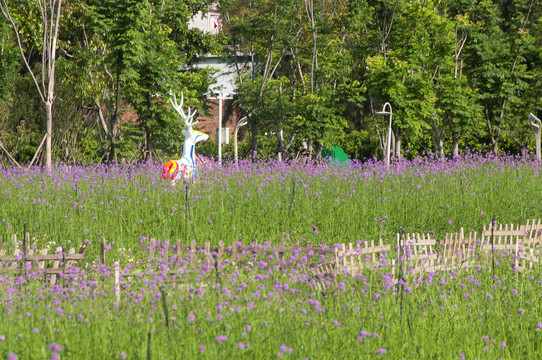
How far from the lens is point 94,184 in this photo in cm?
1017

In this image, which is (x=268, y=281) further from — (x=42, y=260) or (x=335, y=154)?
(x=335, y=154)

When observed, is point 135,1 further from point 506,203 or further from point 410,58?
point 506,203

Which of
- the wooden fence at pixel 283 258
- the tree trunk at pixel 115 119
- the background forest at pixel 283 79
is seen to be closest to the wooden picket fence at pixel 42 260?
the wooden fence at pixel 283 258

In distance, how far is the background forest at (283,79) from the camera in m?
16.5

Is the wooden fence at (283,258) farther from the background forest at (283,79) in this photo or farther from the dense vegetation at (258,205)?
the background forest at (283,79)

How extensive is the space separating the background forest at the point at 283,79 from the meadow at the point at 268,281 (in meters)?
4.37

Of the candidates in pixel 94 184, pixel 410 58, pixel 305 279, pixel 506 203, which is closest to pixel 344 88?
pixel 410 58

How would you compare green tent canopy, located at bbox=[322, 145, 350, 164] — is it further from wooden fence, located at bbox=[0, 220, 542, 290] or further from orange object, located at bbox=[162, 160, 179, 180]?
wooden fence, located at bbox=[0, 220, 542, 290]

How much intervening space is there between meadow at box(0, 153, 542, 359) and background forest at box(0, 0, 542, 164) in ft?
14.4

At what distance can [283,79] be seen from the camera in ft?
73.6

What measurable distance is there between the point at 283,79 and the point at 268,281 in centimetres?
1869

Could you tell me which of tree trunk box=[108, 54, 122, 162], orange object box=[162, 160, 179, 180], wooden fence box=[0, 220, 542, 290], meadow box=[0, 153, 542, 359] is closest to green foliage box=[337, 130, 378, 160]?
meadow box=[0, 153, 542, 359]

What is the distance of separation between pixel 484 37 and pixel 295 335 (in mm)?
18735

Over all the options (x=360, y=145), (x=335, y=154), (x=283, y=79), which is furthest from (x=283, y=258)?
(x=360, y=145)
